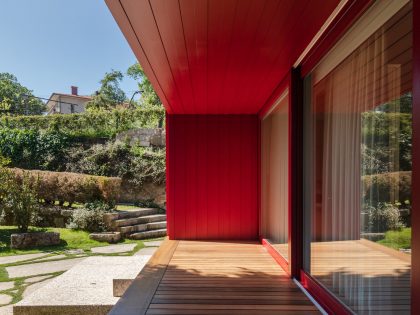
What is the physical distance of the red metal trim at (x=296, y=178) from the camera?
3.24m

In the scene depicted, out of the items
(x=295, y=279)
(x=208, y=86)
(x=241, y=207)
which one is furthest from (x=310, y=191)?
(x=241, y=207)

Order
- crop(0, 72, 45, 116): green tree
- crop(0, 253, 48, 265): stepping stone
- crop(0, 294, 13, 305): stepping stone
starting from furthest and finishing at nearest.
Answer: crop(0, 72, 45, 116): green tree
crop(0, 253, 48, 265): stepping stone
crop(0, 294, 13, 305): stepping stone

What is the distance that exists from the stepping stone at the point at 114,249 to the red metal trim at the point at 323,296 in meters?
4.22

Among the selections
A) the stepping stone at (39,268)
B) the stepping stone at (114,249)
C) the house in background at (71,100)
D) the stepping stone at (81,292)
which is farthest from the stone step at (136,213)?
the house in background at (71,100)

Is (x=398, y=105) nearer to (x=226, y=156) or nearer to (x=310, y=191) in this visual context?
(x=310, y=191)

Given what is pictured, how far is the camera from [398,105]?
158cm

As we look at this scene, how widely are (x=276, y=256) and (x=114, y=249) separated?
369 centimetres

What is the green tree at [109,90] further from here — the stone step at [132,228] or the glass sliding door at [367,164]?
the glass sliding door at [367,164]

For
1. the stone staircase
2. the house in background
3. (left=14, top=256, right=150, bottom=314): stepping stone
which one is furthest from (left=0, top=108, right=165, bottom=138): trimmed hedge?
the house in background

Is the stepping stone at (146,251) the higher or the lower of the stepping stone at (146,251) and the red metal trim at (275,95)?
the lower

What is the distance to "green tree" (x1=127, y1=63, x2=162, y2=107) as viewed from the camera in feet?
67.7

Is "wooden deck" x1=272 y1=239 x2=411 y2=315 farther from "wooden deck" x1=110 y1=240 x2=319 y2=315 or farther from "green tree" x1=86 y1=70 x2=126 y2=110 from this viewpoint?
"green tree" x1=86 y1=70 x2=126 y2=110

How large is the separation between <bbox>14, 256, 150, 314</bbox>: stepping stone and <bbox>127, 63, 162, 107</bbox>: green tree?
13418mm

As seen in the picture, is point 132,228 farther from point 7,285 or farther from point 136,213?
point 7,285
